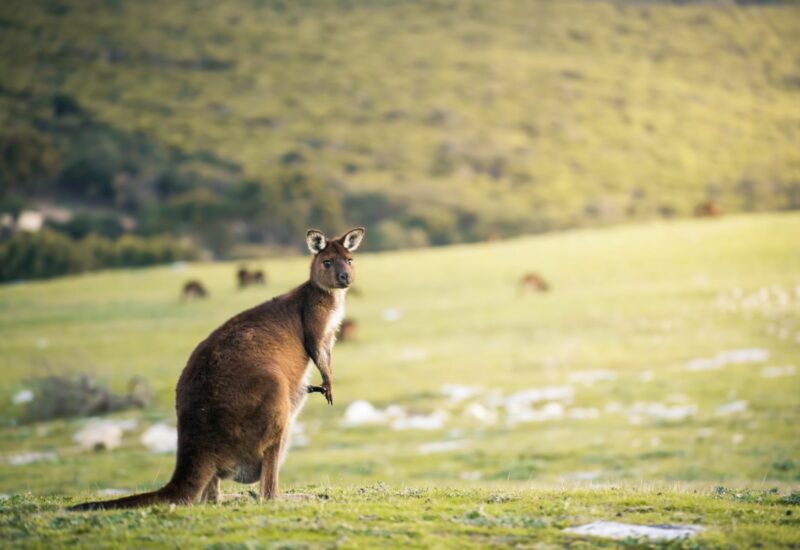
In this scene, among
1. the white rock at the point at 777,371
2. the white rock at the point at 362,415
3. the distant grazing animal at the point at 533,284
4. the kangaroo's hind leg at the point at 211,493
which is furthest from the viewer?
the distant grazing animal at the point at 533,284

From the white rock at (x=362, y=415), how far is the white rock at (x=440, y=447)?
3.35m

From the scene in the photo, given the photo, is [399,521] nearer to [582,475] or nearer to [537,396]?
[582,475]

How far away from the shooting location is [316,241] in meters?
11.6

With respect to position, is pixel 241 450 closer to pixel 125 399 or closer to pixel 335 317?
pixel 335 317

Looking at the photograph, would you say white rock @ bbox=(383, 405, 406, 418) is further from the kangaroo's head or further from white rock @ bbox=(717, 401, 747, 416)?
the kangaroo's head

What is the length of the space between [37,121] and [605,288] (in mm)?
145451

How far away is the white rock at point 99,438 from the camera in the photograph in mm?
31734

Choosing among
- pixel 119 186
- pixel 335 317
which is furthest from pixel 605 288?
pixel 119 186

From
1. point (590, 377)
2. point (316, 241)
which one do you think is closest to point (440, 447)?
point (590, 377)

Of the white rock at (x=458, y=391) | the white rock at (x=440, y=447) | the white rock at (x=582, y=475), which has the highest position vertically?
the white rock at (x=458, y=391)

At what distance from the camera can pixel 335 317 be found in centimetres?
1155

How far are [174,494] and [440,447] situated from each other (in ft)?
69.1

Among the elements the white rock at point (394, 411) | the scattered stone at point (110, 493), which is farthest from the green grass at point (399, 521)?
the white rock at point (394, 411)

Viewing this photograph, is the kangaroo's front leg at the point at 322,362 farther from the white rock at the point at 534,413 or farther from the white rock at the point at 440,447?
the white rock at the point at 534,413
